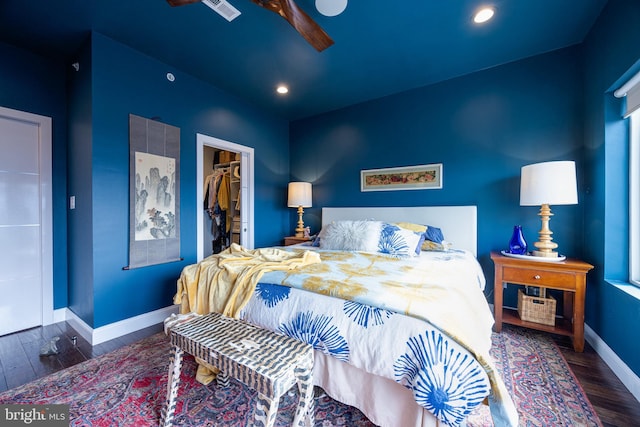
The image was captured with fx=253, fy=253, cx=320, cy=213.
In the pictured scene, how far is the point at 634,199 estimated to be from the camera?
1.80 meters

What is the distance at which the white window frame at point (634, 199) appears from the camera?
1.78 m

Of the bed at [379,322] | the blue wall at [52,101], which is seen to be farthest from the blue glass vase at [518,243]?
the blue wall at [52,101]

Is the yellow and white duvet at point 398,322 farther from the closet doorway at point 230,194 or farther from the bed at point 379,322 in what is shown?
the closet doorway at point 230,194

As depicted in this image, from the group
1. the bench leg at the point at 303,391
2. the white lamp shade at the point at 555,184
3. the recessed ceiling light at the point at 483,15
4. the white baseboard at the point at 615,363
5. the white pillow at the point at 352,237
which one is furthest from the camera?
the white pillow at the point at 352,237

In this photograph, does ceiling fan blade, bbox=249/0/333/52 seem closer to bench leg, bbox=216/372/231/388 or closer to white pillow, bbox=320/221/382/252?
white pillow, bbox=320/221/382/252

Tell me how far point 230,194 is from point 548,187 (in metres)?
4.06

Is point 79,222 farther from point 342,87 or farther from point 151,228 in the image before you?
point 342,87

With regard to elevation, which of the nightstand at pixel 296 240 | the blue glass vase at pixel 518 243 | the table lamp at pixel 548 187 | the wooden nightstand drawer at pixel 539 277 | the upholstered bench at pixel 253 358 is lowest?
the upholstered bench at pixel 253 358

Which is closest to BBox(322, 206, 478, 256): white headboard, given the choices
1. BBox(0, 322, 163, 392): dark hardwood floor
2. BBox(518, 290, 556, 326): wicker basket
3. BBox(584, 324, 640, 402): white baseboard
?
BBox(518, 290, 556, 326): wicker basket

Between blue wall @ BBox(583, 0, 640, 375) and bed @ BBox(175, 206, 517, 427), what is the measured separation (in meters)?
0.95

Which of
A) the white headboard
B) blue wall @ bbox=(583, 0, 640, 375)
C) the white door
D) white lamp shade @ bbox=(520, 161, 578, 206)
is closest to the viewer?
blue wall @ bbox=(583, 0, 640, 375)

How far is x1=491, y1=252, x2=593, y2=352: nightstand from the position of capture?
76.7 inches

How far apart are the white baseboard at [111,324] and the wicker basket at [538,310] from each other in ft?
11.1

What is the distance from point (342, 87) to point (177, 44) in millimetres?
1761
